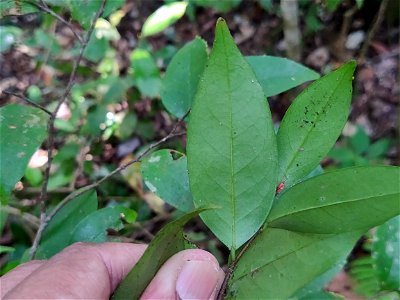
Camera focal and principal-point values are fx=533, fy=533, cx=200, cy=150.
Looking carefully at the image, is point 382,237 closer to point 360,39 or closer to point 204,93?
point 204,93

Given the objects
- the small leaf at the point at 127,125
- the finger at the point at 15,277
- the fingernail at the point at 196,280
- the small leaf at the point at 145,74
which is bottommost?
the small leaf at the point at 127,125

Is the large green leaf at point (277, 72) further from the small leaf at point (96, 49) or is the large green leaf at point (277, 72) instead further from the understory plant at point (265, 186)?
the small leaf at point (96, 49)

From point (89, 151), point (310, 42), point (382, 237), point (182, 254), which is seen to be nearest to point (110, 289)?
point (182, 254)

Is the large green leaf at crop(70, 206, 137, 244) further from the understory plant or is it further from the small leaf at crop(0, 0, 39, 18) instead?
the small leaf at crop(0, 0, 39, 18)

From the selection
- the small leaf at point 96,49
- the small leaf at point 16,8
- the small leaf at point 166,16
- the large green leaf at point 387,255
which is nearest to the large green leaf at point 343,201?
the large green leaf at point 387,255

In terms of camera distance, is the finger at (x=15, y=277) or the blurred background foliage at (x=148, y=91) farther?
the blurred background foliage at (x=148, y=91)

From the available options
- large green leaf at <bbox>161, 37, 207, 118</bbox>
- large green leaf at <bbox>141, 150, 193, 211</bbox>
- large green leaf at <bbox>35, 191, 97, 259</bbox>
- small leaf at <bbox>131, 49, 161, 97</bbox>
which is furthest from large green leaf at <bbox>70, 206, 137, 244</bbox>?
small leaf at <bbox>131, 49, 161, 97</bbox>

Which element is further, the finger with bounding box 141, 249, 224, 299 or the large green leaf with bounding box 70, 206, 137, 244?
the large green leaf with bounding box 70, 206, 137, 244
